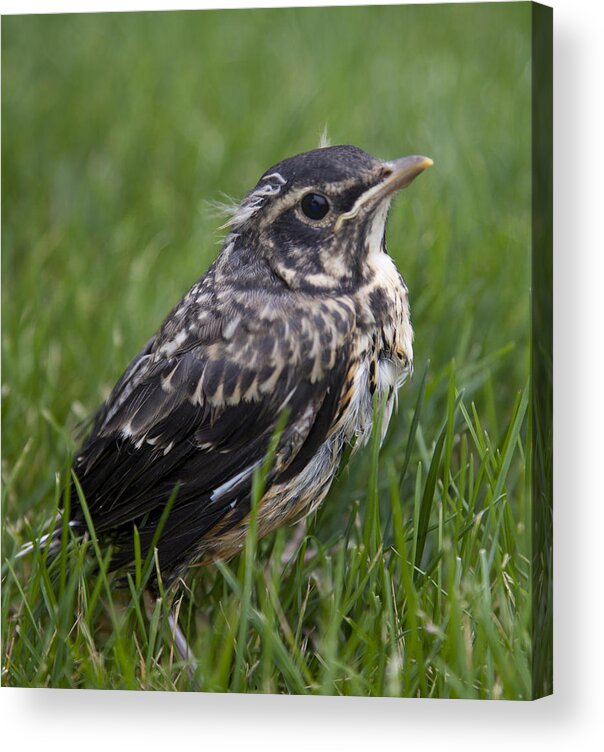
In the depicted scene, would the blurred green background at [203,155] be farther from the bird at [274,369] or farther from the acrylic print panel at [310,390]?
the bird at [274,369]

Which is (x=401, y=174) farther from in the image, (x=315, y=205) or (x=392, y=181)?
(x=315, y=205)

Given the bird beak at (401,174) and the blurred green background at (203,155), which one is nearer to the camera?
the bird beak at (401,174)

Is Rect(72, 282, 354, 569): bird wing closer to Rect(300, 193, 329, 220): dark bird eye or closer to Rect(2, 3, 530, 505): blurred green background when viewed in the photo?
Rect(300, 193, 329, 220): dark bird eye

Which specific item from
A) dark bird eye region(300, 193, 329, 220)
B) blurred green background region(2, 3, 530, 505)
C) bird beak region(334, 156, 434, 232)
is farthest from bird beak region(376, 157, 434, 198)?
blurred green background region(2, 3, 530, 505)

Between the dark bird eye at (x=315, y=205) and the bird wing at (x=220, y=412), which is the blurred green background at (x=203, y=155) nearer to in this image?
the dark bird eye at (x=315, y=205)

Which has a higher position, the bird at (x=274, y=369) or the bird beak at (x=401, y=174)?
the bird beak at (x=401, y=174)

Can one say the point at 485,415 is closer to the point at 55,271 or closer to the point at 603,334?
the point at 603,334

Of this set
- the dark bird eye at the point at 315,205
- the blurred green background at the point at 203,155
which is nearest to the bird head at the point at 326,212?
the dark bird eye at the point at 315,205
